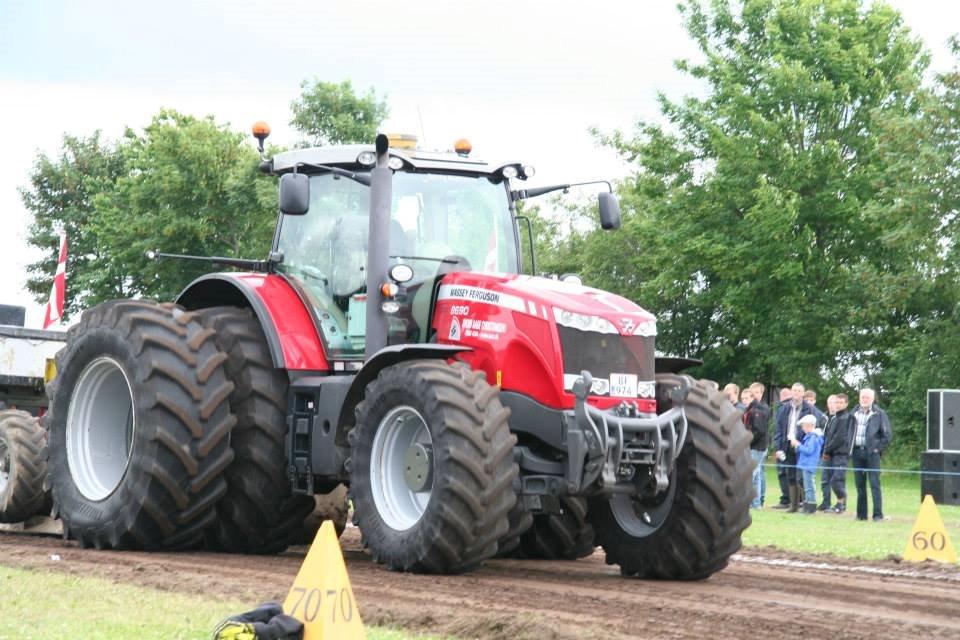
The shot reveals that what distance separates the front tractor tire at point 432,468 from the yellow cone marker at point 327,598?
2.97m

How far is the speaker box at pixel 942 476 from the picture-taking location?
22.8 meters

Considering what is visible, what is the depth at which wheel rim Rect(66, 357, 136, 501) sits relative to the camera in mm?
12672

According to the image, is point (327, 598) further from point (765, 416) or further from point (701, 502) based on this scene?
point (765, 416)

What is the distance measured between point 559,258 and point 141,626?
54184mm

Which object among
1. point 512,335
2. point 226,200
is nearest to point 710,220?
point 226,200

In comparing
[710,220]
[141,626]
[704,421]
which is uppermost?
[710,220]

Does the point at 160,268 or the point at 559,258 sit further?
the point at 559,258

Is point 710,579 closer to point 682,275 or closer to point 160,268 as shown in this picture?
point 682,275

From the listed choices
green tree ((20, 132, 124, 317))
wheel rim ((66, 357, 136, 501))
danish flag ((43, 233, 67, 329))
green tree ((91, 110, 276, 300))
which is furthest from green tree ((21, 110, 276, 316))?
wheel rim ((66, 357, 136, 501))

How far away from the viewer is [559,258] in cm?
6147

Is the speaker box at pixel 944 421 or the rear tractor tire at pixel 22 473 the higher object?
the speaker box at pixel 944 421

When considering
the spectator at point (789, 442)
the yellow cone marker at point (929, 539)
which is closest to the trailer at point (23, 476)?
the yellow cone marker at point (929, 539)

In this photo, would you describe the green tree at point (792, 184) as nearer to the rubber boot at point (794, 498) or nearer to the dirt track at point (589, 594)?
the rubber boot at point (794, 498)

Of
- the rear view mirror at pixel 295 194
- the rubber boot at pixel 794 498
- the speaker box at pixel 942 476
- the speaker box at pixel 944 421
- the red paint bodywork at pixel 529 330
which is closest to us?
the red paint bodywork at pixel 529 330
